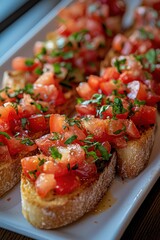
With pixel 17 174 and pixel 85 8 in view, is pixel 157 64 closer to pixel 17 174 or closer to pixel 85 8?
pixel 85 8

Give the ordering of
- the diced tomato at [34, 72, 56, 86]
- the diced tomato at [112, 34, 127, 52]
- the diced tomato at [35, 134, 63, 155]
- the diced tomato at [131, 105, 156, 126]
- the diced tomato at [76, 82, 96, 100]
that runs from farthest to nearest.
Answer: the diced tomato at [112, 34, 127, 52], the diced tomato at [34, 72, 56, 86], the diced tomato at [76, 82, 96, 100], the diced tomato at [131, 105, 156, 126], the diced tomato at [35, 134, 63, 155]

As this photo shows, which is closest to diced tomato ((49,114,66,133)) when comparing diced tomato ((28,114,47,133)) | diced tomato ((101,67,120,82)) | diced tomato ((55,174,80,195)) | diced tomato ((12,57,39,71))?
diced tomato ((28,114,47,133))

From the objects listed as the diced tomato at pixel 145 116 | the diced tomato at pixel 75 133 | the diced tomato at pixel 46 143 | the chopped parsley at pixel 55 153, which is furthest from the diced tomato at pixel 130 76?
the chopped parsley at pixel 55 153

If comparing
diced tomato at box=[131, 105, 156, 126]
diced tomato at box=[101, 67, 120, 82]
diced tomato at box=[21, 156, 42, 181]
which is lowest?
diced tomato at box=[131, 105, 156, 126]

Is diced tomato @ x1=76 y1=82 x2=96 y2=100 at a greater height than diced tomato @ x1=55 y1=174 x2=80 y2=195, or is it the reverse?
diced tomato @ x1=55 y1=174 x2=80 y2=195

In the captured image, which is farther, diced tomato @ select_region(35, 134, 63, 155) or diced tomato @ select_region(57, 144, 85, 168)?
diced tomato @ select_region(35, 134, 63, 155)

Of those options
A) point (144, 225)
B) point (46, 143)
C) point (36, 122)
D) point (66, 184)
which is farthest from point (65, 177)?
point (36, 122)

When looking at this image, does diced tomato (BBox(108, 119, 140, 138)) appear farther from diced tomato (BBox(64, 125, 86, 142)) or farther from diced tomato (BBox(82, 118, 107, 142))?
diced tomato (BBox(64, 125, 86, 142))
